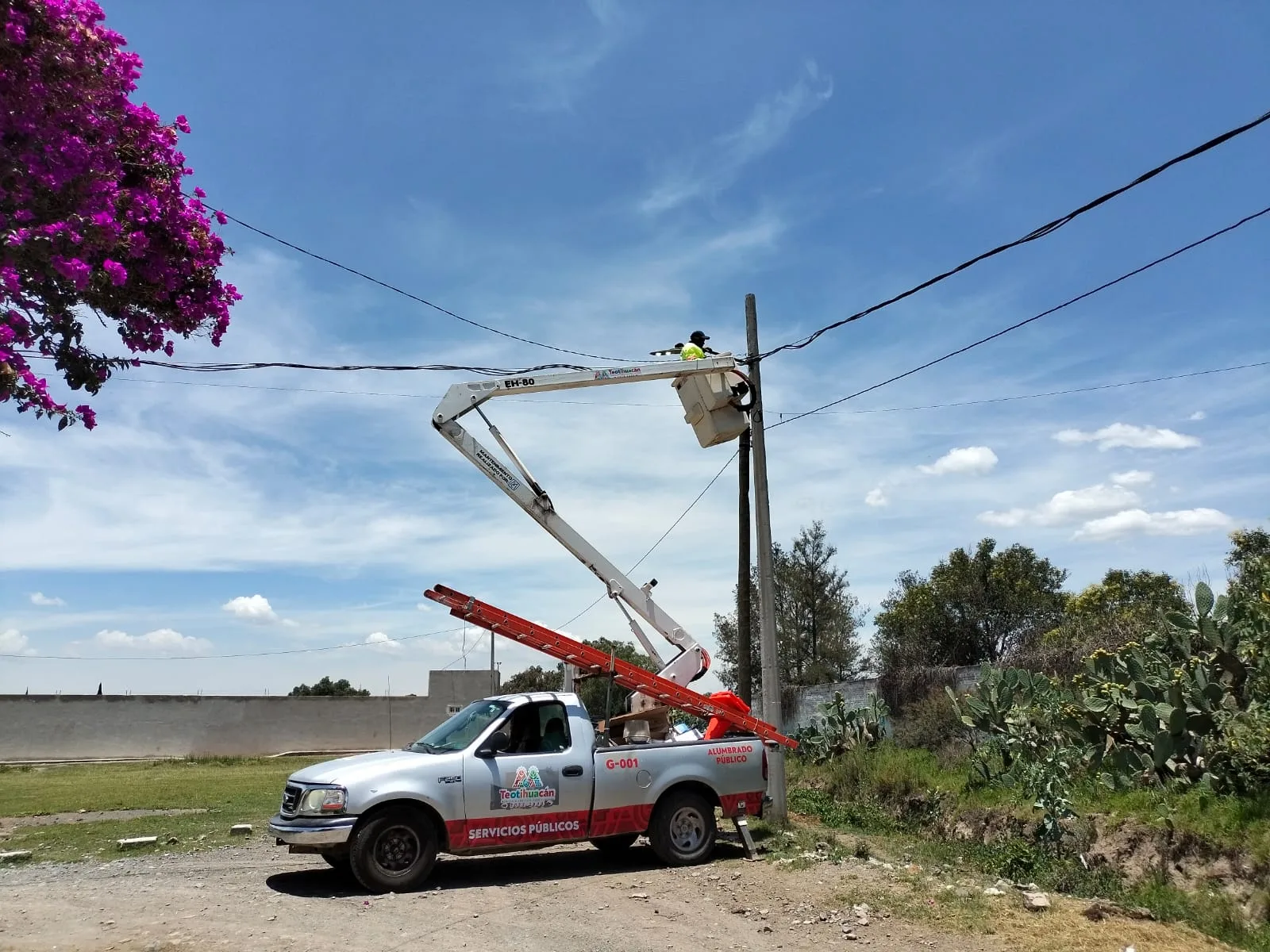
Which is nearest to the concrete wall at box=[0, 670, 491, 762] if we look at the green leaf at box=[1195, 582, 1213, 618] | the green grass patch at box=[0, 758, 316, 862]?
the green grass patch at box=[0, 758, 316, 862]

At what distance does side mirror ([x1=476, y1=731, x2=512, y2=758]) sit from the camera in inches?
382

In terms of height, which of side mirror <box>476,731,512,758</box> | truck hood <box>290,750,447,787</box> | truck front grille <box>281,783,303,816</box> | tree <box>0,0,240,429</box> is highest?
tree <box>0,0,240,429</box>

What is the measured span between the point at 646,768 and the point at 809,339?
6.72 metres

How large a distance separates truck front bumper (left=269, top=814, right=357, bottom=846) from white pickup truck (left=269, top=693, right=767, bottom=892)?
0.03 feet

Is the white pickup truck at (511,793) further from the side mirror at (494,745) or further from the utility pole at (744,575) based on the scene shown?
the utility pole at (744,575)

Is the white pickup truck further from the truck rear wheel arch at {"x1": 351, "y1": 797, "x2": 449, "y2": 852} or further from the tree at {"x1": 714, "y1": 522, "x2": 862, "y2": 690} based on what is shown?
the tree at {"x1": 714, "y1": 522, "x2": 862, "y2": 690}

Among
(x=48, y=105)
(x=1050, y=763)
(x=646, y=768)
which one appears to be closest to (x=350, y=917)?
(x=646, y=768)

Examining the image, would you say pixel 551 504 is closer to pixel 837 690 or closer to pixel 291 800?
pixel 291 800

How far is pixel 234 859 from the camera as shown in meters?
10.9

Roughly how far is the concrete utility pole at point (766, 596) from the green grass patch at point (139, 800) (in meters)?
6.98

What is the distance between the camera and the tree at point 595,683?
1320 cm

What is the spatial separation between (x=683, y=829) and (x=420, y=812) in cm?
295

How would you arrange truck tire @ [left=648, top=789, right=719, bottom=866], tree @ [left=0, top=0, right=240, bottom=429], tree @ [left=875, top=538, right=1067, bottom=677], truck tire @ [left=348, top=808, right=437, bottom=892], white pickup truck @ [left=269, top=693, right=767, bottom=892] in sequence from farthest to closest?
1. tree @ [left=875, top=538, right=1067, bottom=677]
2. truck tire @ [left=648, top=789, right=719, bottom=866]
3. white pickup truck @ [left=269, top=693, right=767, bottom=892]
4. truck tire @ [left=348, top=808, right=437, bottom=892]
5. tree @ [left=0, top=0, right=240, bottom=429]

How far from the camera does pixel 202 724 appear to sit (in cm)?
4256
